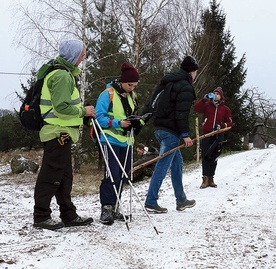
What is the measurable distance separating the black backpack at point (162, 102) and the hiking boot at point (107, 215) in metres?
1.34

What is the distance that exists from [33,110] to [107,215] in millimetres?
1403

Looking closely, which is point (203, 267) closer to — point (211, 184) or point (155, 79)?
point (211, 184)

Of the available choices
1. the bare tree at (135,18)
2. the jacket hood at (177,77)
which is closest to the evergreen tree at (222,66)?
the bare tree at (135,18)

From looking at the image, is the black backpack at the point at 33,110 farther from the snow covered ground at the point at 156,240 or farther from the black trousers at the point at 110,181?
the snow covered ground at the point at 156,240

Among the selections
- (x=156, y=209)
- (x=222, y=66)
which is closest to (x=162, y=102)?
(x=156, y=209)

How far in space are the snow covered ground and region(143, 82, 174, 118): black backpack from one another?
4.29 feet

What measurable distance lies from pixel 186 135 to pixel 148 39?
38.5 ft

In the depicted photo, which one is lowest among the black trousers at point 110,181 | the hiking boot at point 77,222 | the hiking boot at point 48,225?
the hiking boot at point 77,222

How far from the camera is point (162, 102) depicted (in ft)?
16.5

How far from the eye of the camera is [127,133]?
4.65 m

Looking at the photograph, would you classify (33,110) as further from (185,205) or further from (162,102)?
(185,205)

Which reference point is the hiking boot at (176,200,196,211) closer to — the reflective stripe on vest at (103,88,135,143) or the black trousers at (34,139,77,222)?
the reflective stripe on vest at (103,88,135,143)

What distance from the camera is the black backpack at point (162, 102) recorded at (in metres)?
5.00

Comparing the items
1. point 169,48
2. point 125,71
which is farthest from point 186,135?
point 169,48
